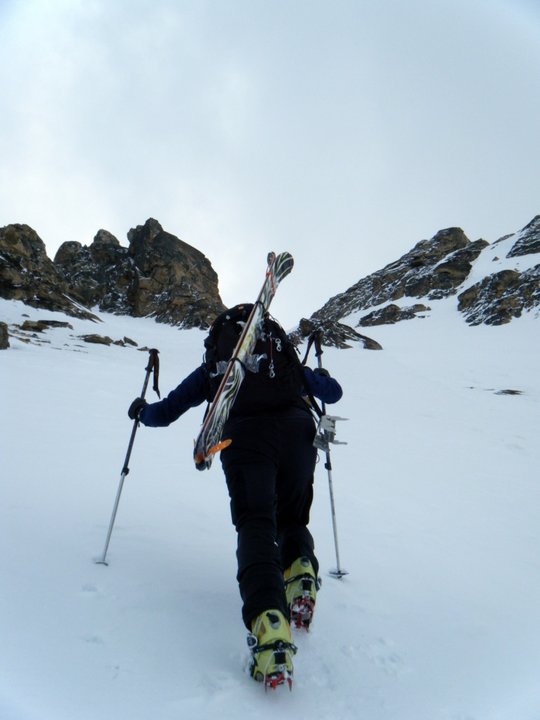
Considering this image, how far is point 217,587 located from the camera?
3084 mm

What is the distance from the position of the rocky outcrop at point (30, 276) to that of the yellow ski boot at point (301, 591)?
29961 mm

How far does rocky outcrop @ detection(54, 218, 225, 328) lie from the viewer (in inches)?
1959

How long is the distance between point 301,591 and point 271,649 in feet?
2.10

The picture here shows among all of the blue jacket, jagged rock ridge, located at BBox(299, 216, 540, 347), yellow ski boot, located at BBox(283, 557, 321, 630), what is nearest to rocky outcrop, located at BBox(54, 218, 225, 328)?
jagged rock ridge, located at BBox(299, 216, 540, 347)

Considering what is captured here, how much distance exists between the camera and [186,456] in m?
6.60

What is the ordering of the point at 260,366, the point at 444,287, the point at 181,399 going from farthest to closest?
the point at 444,287 < the point at 181,399 < the point at 260,366

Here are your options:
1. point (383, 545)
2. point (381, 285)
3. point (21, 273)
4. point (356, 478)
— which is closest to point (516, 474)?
point (356, 478)

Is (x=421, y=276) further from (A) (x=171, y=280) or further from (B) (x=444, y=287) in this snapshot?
(A) (x=171, y=280)

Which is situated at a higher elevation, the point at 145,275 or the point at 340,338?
the point at 145,275

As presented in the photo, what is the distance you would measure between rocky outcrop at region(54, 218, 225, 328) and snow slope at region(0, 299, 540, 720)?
135 ft

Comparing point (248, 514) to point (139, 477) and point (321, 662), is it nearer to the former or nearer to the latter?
point (321, 662)

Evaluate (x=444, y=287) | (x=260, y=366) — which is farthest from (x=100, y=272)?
(x=260, y=366)

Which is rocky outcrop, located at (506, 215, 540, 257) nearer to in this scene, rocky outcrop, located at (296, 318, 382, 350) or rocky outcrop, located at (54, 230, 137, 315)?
rocky outcrop, located at (296, 318, 382, 350)

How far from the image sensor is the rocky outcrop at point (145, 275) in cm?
4975
